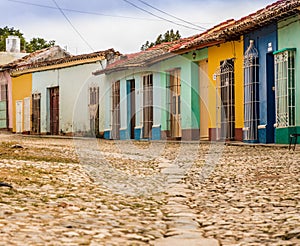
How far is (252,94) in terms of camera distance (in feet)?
53.9

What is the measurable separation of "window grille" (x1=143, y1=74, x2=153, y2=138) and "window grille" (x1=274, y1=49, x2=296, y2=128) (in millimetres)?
8145

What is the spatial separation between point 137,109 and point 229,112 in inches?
253

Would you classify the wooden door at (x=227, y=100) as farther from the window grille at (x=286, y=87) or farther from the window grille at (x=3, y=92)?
the window grille at (x=3, y=92)

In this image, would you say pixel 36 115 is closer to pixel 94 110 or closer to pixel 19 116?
pixel 19 116

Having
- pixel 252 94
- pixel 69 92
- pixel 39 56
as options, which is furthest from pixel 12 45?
pixel 252 94

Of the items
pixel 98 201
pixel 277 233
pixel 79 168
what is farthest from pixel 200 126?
pixel 277 233

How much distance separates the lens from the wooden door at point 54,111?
95.5 ft

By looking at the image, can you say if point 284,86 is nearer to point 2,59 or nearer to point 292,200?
point 292,200

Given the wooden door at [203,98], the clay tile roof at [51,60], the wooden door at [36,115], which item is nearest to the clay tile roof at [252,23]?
the wooden door at [203,98]

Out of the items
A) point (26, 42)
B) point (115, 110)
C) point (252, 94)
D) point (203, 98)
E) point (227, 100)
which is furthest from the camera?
point (26, 42)

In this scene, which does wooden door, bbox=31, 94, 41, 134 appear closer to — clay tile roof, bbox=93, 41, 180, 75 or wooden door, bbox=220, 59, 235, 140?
clay tile roof, bbox=93, 41, 180, 75

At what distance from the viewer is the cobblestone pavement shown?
408 cm

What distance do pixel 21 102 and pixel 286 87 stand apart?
1919cm

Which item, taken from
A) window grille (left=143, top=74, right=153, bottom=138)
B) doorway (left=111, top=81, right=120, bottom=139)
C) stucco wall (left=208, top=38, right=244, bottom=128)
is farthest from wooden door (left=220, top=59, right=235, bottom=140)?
doorway (left=111, top=81, right=120, bottom=139)
